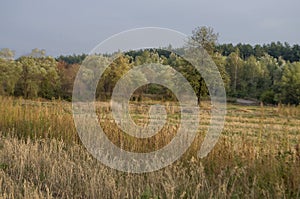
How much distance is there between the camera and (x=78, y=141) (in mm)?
6355

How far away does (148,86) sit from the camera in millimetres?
13039

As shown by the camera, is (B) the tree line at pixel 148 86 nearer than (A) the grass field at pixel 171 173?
No

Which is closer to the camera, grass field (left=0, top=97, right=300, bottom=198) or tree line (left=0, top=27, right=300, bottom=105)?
grass field (left=0, top=97, right=300, bottom=198)

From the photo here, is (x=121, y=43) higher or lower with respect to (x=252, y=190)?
higher

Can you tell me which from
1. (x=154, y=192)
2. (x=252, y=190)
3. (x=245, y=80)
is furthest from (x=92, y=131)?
(x=245, y=80)

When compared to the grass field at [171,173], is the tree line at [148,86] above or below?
above

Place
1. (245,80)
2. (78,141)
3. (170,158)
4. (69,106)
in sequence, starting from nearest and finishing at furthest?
(170,158) < (78,141) < (69,106) < (245,80)

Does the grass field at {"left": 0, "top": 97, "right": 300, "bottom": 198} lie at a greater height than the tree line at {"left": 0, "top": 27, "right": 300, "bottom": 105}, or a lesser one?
lesser

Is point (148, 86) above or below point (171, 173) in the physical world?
above

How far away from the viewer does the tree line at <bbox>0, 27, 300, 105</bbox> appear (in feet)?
51.3

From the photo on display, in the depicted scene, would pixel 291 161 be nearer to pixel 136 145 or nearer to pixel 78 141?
pixel 136 145

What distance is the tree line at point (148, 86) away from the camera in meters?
15.6

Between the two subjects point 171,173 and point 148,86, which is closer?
point 171,173

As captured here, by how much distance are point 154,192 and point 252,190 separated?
108 cm
